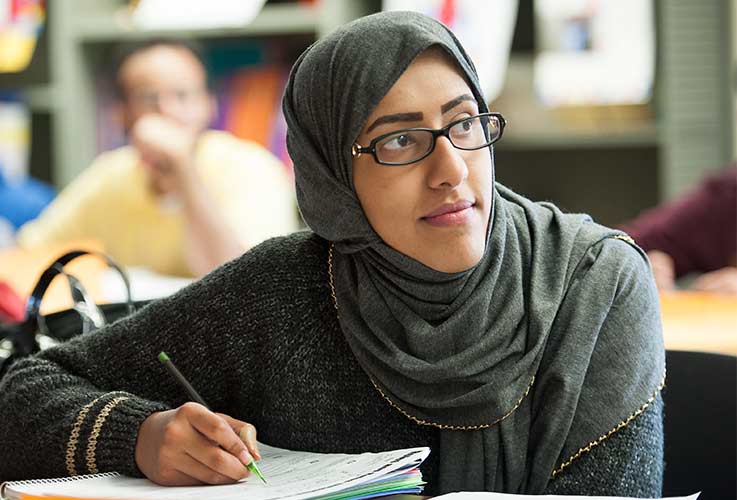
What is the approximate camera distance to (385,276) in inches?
47.8

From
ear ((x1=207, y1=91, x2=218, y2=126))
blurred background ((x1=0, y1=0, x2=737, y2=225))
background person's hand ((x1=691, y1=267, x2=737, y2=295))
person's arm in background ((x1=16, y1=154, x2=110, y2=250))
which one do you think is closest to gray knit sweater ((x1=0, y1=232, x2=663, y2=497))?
background person's hand ((x1=691, y1=267, x2=737, y2=295))

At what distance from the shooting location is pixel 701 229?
9.59ft

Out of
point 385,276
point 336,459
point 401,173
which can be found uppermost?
point 401,173

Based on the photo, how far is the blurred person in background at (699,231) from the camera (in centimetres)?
287

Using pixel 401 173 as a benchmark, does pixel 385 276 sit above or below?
below

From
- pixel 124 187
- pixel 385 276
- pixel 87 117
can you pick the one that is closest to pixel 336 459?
pixel 385 276

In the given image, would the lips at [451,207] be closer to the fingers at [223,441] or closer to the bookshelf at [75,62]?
the fingers at [223,441]

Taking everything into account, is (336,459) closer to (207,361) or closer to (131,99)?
(207,361)

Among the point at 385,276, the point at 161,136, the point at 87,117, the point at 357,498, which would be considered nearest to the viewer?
the point at 357,498

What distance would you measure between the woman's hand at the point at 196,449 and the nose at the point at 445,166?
0.30m

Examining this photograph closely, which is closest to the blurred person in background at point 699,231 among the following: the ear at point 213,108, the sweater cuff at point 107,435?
the ear at point 213,108

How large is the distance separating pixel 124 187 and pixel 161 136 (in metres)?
0.37

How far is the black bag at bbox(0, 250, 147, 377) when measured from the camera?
4.80ft

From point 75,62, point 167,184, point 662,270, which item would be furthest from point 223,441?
point 75,62
